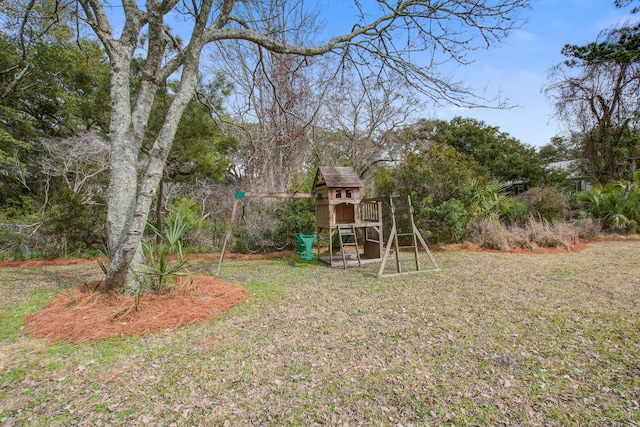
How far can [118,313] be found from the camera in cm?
355

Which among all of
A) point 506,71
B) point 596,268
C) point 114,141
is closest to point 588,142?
point 596,268

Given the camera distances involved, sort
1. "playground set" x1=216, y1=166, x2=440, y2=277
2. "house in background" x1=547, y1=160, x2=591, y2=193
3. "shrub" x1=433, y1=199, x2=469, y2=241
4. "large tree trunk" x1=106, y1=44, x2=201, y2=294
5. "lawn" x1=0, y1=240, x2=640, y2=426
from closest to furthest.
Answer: "lawn" x1=0, y1=240, x2=640, y2=426 < "large tree trunk" x1=106, y1=44, x2=201, y2=294 < "playground set" x1=216, y1=166, x2=440, y2=277 < "shrub" x1=433, y1=199, x2=469, y2=241 < "house in background" x1=547, y1=160, x2=591, y2=193

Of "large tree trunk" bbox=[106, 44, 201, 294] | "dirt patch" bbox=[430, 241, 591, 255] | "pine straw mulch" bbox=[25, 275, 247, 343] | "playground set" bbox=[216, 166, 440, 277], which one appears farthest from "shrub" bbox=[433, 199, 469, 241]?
"large tree trunk" bbox=[106, 44, 201, 294]

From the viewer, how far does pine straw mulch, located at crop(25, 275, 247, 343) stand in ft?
10.6

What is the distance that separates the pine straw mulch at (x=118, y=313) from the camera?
3.22m

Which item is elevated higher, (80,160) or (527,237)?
(80,160)

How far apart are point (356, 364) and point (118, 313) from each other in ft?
9.23

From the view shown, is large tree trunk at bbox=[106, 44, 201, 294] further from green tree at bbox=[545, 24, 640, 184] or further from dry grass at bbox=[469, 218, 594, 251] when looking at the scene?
green tree at bbox=[545, 24, 640, 184]

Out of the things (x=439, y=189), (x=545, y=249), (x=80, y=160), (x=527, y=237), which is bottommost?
(x=545, y=249)

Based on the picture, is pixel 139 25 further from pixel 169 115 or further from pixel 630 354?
pixel 630 354

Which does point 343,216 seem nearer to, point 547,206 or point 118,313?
point 118,313

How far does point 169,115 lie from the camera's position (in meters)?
3.65

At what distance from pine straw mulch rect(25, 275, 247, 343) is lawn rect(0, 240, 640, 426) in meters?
0.17

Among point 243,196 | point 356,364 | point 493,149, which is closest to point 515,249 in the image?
point 243,196
